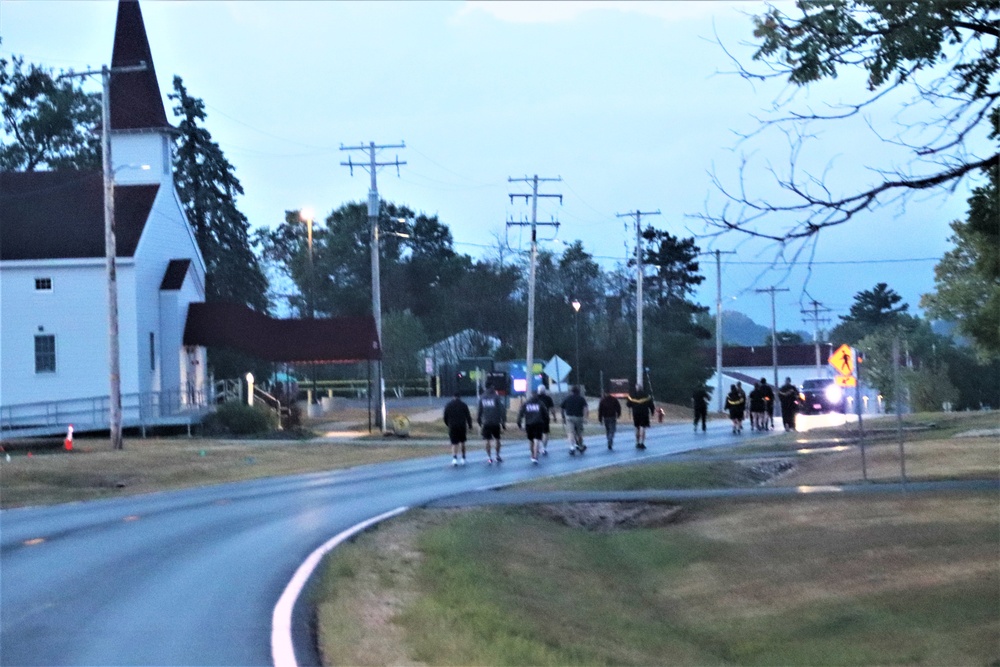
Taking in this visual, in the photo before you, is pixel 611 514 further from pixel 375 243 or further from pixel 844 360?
pixel 375 243

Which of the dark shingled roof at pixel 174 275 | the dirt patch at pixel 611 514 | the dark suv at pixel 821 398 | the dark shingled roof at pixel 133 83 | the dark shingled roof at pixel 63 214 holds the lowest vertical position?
the dirt patch at pixel 611 514

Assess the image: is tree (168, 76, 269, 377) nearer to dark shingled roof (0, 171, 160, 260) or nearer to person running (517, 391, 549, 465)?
dark shingled roof (0, 171, 160, 260)

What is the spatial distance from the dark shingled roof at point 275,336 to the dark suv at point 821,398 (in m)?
29.3

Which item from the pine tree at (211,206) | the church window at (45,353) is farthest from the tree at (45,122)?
the church window at (45,353)

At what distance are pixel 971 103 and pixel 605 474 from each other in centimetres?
1482

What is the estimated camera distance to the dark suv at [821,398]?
6650 centimetres

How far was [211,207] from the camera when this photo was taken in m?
66.1

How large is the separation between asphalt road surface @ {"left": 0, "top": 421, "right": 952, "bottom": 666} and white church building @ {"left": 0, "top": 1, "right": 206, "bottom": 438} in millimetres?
18479

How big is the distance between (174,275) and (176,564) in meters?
32.8

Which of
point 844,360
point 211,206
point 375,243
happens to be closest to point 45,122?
point 211,206

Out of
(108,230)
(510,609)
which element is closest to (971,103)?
(510,609)

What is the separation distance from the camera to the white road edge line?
8872 mm

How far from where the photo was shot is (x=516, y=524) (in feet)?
55.4

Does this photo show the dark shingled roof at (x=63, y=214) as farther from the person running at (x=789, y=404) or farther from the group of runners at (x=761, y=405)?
the person running at (x=789, y=404)
